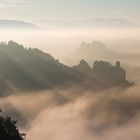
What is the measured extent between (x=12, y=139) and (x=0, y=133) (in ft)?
7.24

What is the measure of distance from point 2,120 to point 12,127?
1.76 m

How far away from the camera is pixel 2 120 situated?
59.6m

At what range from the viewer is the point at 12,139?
58812mm

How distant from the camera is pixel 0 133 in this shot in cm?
5741

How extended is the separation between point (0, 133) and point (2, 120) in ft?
8.67

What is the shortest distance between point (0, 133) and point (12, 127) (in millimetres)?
2206

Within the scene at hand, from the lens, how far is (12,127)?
59.1m

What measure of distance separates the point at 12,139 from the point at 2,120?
2951 mm

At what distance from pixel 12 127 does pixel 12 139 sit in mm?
1585
